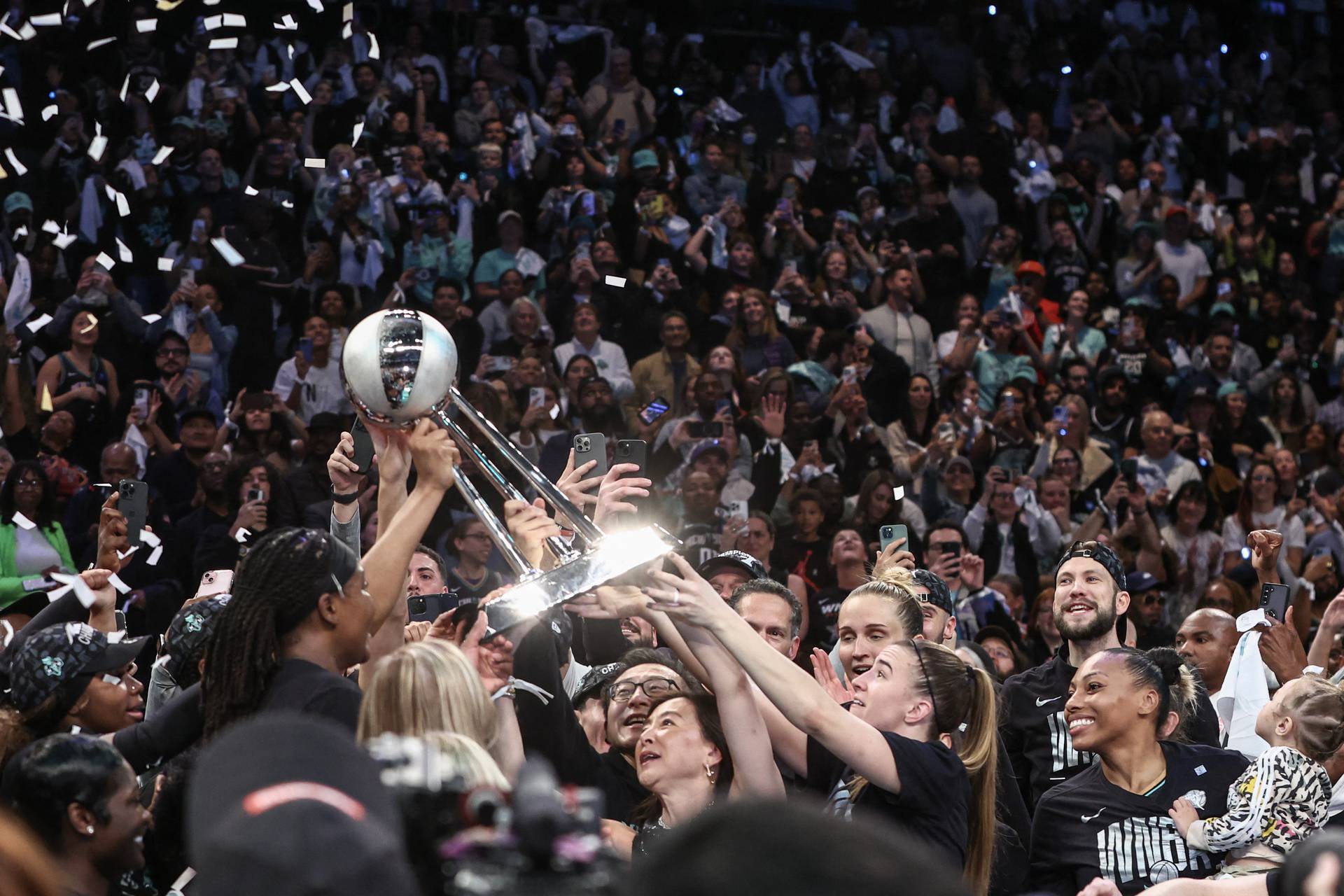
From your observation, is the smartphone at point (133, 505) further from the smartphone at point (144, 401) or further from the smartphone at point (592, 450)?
the smartphone at point (144, 401)

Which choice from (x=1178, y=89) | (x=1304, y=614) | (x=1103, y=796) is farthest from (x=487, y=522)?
(x=1178, y=89)

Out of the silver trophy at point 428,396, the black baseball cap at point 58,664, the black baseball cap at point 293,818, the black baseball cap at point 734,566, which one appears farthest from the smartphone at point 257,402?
the black baseball cap at point 293,818

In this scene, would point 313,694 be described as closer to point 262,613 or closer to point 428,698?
point 262,613

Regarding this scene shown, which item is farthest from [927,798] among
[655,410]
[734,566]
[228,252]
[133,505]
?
[228,252]

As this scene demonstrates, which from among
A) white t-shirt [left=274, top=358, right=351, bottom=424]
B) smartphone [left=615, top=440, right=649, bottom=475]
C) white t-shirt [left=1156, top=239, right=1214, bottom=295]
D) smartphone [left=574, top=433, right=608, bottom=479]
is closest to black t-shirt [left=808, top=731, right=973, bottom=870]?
smartphone [left=574, top=433, right=608, bottom=479]

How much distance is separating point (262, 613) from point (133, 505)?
2440 mm

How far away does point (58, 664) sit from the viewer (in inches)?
155

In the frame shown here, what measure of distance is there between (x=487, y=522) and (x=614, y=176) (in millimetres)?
9859

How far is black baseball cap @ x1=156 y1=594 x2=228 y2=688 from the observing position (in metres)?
4.32

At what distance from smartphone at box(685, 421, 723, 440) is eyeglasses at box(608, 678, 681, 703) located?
533 cm

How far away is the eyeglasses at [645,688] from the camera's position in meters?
4.67

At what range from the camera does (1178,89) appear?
17266mm

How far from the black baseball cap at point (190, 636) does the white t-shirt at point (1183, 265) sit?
11.8 m

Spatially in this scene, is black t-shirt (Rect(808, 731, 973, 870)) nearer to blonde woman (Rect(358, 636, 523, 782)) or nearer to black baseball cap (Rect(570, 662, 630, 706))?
blonde woman (Rect(358, 636, 523, 782))
